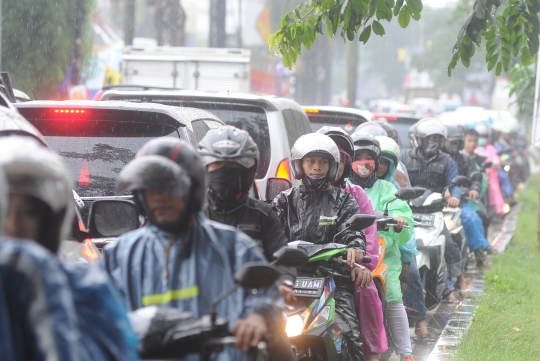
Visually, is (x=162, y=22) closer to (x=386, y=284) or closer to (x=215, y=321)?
(x=386, y=284)

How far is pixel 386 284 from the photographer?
23.0ft

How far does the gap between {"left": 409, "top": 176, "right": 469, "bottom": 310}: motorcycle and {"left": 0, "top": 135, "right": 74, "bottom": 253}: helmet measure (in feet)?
Answer: 22.0

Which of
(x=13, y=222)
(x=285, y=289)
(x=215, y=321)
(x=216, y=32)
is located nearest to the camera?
(x=13, y=222)

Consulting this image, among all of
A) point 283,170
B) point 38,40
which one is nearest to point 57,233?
point 283,170

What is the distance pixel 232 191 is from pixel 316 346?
132 cm

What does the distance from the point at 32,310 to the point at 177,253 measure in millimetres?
1098

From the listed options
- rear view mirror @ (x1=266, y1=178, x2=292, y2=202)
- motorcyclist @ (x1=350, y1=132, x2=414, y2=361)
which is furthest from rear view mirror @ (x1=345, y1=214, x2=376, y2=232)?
motorcyclist @ (x1=350, y1=132, x2=414, y2=361)

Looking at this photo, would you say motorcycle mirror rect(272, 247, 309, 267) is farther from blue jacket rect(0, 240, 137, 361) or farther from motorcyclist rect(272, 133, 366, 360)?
motorcyclist rect(272, 133, 366, 360)

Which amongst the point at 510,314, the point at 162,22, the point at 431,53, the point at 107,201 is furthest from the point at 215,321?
the point at 431,53

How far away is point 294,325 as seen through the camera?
202 inches

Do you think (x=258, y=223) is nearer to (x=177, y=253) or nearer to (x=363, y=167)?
(x=177, y=253)

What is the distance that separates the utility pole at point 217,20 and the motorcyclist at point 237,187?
19018 mm

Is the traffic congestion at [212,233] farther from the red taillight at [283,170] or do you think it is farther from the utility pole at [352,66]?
the utility pole at [352,66]

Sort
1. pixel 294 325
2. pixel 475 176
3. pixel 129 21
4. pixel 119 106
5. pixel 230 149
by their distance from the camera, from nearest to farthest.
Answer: pixel 230 149, pixel 294 325, pixel 119 106, pixel 475 176, pixel 129 21
